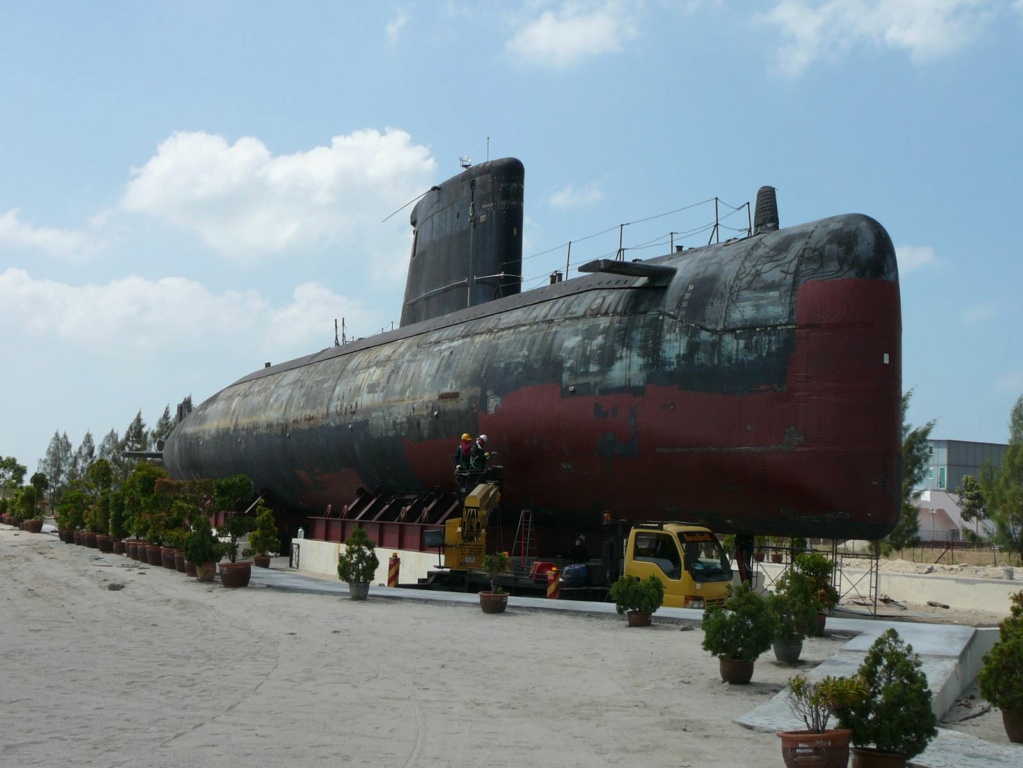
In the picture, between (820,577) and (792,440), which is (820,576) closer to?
(820,577)

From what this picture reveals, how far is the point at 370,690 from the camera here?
943cm

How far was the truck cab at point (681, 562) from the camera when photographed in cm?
1609

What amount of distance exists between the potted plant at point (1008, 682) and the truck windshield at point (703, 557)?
8.29 metres

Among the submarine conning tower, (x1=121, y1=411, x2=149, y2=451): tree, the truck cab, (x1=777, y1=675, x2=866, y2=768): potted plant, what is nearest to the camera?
(x1=777, y1=675, x2=866, y2=768): potted plant

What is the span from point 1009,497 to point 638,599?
31.3 meters

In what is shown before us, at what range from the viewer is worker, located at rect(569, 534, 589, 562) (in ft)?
65.0

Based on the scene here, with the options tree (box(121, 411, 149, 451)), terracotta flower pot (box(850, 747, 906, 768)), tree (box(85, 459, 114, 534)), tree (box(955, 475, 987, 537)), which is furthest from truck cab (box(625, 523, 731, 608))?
tree (box(121, 411, 149, 451))

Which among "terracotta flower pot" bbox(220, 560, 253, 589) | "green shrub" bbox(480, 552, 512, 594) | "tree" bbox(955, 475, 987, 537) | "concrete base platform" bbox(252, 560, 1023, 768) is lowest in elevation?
"terracotta flower pot" bbox(220, 560, 253, 589)

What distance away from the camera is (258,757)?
22.4ft

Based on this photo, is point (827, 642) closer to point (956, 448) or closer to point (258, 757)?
point (258, 757)

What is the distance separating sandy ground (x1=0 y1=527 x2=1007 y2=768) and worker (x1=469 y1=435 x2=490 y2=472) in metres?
4.48

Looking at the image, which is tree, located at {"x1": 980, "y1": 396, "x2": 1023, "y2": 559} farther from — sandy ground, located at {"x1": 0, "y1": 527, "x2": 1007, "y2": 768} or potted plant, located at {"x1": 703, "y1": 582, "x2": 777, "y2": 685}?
potted plant, located at {"x1": 703, "y1": 582, "x2": 777, "y2": 685}

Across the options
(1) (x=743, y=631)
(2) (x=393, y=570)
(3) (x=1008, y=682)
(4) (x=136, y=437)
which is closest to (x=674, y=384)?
(1) (x=743, y=631)

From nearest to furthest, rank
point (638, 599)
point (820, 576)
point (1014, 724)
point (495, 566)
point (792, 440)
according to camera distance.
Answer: point (1014, 724) → point (638, 599) → point (820, 576) → point (792, 440) → point (495, 566)
